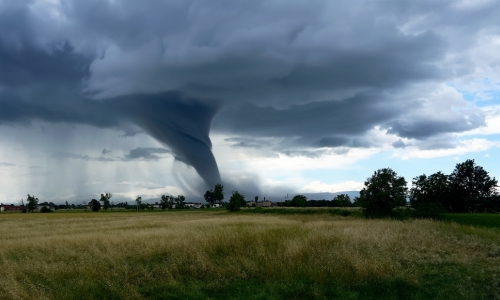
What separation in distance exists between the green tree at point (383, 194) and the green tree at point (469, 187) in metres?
30.5

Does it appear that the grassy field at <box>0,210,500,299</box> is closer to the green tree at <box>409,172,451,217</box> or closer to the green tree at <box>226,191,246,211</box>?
the green tree at <box>409,172,451,217</box>

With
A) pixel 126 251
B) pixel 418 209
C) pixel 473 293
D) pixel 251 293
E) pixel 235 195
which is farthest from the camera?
pixel 235 195

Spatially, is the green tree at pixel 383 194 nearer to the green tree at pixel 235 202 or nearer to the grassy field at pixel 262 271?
the grassy field at pixel 262 271

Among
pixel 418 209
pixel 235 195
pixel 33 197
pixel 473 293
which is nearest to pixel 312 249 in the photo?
pixel 473 293

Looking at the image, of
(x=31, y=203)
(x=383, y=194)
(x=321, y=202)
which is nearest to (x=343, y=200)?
(x=321, y=202)

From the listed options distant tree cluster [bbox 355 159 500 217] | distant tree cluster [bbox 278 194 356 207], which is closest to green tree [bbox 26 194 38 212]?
distant tree cluster [bbox 278 194 356 207]

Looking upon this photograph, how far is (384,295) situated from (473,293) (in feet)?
7.89

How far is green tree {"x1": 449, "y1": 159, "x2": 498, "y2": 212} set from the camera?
72.3 m

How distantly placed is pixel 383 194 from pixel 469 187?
3831 centimetres

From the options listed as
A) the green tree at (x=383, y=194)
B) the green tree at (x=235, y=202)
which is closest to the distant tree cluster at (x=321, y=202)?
the green tree at (x=235, y=202)

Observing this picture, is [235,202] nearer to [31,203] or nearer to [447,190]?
[447,190]

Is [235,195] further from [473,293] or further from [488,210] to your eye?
[473,293]

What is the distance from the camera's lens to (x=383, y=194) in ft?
164

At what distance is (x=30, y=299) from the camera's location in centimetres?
980
